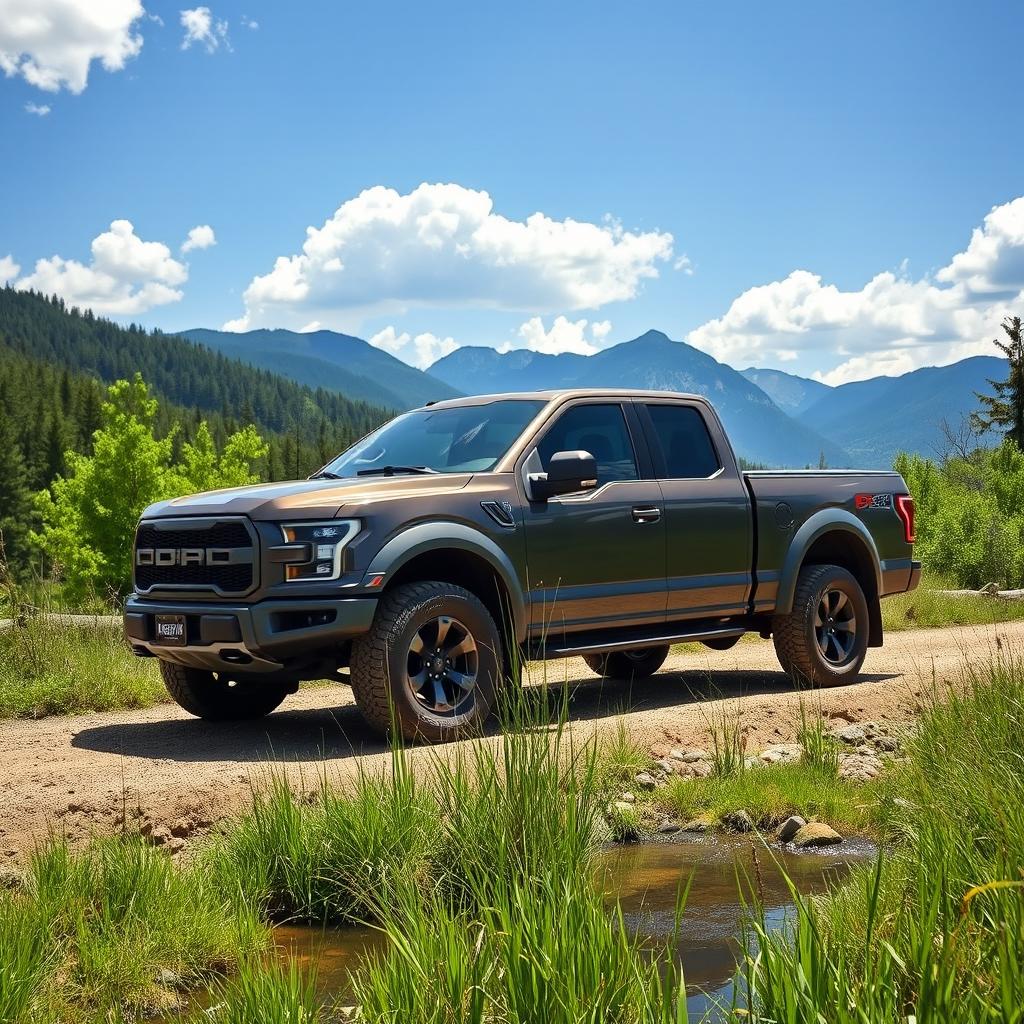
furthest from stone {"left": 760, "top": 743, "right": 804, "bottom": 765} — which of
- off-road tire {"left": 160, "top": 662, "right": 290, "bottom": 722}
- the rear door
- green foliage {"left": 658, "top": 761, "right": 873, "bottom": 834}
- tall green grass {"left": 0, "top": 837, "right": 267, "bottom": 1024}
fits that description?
tall green grass {"left": 0, "top": 837, "right": 267, "bottom": 1024}

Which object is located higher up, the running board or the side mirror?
the side mirror

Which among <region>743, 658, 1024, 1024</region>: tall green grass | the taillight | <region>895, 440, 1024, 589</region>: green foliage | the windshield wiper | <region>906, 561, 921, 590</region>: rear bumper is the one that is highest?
the windshield wiper

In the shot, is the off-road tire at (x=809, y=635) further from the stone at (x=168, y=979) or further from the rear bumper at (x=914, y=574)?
the stone at (x=168, y=979)

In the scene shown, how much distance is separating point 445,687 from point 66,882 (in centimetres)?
307

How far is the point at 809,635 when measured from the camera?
9.46 metres

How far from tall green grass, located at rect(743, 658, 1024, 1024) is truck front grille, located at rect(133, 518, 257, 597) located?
3.66 m

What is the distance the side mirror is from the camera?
750 centimetres

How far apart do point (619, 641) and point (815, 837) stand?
227cm

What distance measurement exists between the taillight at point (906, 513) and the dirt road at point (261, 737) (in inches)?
44.9

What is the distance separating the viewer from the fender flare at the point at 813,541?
9398mm

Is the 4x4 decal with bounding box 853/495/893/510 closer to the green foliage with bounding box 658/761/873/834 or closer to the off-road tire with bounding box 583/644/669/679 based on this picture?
the off-road tire with bounding box 583/644/669/679

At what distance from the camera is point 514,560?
7668 mm

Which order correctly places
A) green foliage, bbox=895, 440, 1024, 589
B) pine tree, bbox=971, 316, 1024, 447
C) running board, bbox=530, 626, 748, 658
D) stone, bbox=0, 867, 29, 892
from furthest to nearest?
pine tree, bbox=971, 316, 1024, 447 < green foliage, bbox=895, 440, 1024, 589 < running board, bbox=530, 626, 748, 658 < stone, bbox=0, 867, 29, 892

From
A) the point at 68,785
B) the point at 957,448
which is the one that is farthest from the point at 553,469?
the point at 957,448
